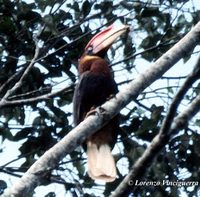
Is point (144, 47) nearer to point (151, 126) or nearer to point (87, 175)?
point (151, 126)

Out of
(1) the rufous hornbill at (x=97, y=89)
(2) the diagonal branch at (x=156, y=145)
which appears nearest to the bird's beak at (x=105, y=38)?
(1) the rufous hornbill at (x=97, y=89)

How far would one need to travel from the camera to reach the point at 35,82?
133 inches

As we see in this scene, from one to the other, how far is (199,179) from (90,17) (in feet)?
3.27

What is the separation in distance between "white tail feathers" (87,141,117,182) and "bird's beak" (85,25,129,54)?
54cm

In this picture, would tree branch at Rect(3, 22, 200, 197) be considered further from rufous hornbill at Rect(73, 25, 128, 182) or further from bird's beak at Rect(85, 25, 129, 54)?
bird's beak at Rect(85, 25, 129, 54)

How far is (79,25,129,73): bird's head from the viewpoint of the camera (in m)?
3.34

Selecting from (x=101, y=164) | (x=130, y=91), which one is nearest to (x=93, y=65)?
(x=101, y=164)

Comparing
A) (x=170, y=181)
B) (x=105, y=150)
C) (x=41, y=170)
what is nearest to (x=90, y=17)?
(x=105, y=150)

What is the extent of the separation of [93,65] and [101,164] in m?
0.80

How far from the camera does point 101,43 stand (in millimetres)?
3590

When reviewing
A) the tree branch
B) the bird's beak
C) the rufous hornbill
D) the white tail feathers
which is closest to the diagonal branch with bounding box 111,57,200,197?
the tree branch

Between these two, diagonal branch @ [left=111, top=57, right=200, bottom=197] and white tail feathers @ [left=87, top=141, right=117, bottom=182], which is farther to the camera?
white tail feathers @ [left=87, top=141, right=117, bottom=182]

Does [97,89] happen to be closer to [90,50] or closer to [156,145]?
[90,50]

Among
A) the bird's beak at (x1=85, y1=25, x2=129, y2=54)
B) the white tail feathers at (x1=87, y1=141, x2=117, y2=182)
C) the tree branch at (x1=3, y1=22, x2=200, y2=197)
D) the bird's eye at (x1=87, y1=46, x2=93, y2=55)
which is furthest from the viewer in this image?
the bird's eye at (x1=87, y1=46, x2=93, y2=55)
